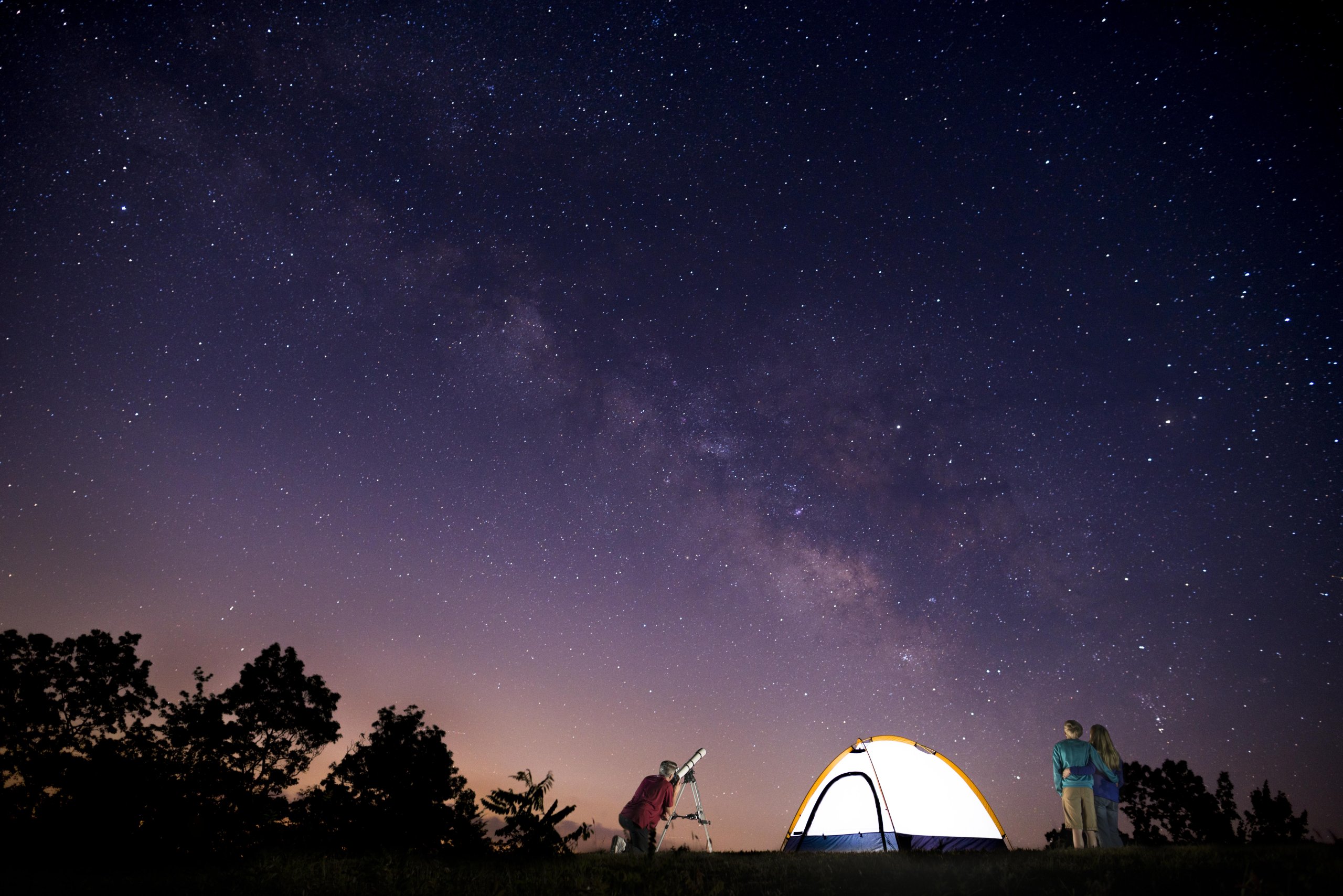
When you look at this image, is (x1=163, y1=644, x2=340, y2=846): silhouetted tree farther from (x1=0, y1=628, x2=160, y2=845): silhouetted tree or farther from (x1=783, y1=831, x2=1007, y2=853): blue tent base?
(x1=783, y1=831, x2=1007, y2=853): blue tent base

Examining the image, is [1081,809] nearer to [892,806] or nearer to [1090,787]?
[1090,787]

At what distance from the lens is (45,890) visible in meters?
5.67

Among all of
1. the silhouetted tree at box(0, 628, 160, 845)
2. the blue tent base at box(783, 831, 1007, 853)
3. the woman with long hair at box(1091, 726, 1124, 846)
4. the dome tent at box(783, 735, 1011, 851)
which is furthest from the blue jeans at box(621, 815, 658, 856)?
the silhouetted tree at box(0, 628, 160, 845)

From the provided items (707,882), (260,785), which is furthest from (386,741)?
(707,882)

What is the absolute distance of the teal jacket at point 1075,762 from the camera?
32.5 feet

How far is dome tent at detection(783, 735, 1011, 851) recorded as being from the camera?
11.0 meters

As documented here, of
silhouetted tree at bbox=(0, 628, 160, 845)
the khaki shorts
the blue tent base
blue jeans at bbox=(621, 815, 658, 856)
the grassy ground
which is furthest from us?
silhouetted tree at bbox=(0, 628, 160, 845)

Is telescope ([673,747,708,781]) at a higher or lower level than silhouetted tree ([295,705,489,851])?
higher

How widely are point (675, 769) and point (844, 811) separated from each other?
4042 millimetres

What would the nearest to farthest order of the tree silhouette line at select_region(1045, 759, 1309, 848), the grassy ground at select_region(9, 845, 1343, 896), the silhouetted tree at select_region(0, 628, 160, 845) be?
the grassy ground at select_region(9, 845, 1343, 896) < the silhouetted tree at select_region(0, 628, 160, 845) < the tree silhouette line at select_region(1045, 759, 1309, 848)

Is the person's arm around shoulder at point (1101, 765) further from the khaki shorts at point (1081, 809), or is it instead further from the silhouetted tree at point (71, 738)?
the silhouetted tree at point (71, 738)

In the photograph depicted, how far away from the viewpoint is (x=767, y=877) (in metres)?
6.21

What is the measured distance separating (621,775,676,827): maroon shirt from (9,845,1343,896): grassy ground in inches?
99.8

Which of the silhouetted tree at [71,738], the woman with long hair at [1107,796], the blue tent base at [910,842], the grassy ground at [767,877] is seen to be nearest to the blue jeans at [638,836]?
the blue tent base at [910,842]
